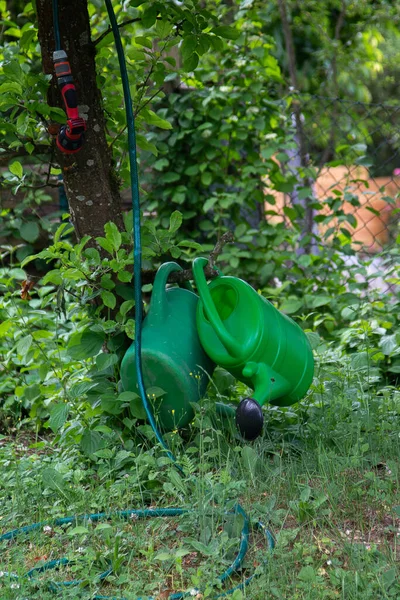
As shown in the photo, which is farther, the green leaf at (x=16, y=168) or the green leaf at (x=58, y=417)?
the green leaf at (x=16, y=168)

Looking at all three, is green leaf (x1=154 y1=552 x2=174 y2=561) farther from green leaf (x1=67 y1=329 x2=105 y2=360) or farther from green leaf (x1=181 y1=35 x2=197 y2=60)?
green leaf (x1=181 y1=35 x2=197 y2=60)

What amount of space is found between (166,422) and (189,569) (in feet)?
2.08

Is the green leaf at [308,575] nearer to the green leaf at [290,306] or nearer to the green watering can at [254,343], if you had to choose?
the green watering can at [254,343]

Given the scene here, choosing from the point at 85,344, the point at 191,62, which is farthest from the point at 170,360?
the point at 191,62

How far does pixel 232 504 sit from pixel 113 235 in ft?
2.72

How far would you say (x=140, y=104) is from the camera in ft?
8.05

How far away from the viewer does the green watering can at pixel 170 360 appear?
83.0 inches

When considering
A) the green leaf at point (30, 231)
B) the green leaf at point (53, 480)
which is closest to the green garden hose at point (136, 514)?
the green leaf at point (53, 480)

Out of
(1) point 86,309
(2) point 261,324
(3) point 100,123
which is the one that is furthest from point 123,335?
(3) point 100,123

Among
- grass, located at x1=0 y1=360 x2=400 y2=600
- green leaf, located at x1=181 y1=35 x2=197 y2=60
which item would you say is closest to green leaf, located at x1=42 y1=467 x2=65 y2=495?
grass, located at x1=0 y1=360 x2=400 y2=600

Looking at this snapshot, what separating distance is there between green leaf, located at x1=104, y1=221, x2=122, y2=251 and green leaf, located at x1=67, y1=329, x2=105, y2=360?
28cm

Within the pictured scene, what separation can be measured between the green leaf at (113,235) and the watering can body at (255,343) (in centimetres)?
23

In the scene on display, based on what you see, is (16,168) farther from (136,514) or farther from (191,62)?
(136,514)

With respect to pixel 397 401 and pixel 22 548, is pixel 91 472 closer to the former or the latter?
pixel 22 548
